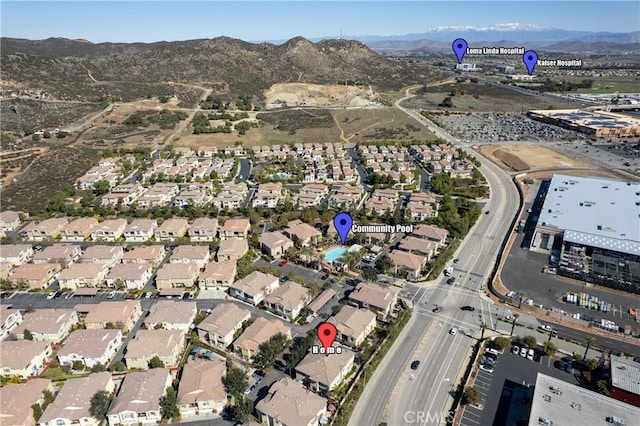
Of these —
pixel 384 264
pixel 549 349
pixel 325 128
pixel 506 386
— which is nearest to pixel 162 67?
pixel 325 128

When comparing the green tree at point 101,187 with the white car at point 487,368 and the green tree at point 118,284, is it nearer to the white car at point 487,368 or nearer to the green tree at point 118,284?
the green tree at point 118,284

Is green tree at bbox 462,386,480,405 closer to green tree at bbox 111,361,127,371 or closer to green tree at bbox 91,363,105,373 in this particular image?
green tree at bbox 111,361,127,371

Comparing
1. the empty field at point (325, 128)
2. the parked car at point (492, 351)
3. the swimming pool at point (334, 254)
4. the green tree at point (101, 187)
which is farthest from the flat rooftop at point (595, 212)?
the green tree at point (101, 187)

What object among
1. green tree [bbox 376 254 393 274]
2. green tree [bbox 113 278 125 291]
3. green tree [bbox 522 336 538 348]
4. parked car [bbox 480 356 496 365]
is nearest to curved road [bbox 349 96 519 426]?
parked car [bbox 480 356 496 365]

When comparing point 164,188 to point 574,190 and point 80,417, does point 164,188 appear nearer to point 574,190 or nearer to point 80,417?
point 80,417


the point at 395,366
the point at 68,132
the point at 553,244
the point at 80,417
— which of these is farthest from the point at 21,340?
the point at 68,132

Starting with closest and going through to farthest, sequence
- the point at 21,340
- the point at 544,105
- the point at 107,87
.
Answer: the point at 21,340 → the point at 107,87 → the point at 544,105
